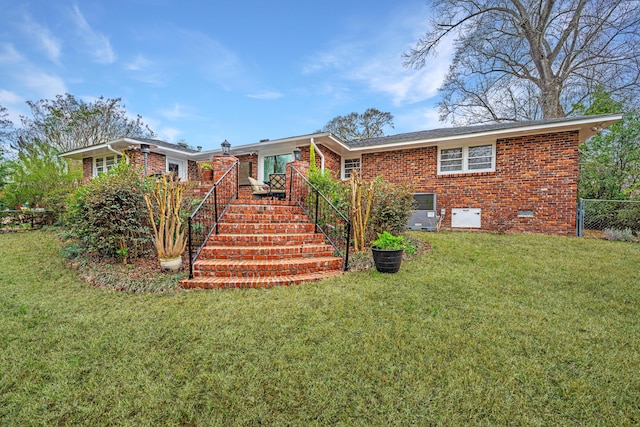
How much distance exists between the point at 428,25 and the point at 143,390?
18.6 metres

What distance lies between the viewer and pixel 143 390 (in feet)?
5.84

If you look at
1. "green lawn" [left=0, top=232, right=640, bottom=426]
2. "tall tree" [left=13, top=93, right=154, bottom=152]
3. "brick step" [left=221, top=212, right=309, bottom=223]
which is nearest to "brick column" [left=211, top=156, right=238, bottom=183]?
"brick step" [left=221, top=212, right=309, bottom=223]

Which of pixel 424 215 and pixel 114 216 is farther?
pixel 424 215

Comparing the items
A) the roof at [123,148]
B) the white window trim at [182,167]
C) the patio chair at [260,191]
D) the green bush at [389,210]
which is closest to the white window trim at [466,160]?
the green bush at [389,210]

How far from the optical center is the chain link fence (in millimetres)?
8031

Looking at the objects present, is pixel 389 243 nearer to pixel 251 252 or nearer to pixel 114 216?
pixel 251 252

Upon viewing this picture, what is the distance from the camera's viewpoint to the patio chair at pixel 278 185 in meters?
8.50

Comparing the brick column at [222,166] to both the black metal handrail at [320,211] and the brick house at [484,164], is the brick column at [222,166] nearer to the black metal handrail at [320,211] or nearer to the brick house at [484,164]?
the black metal handrail at [320,211]

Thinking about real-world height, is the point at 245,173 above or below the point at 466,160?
below

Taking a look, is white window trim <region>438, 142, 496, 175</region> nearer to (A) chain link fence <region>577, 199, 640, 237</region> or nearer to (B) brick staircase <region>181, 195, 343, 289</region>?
(A) chain link fence <region>577, 199, 640, 237</region>

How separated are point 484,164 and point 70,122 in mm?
25095

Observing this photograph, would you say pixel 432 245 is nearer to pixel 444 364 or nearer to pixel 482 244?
pixel 482 244

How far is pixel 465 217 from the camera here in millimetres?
9109

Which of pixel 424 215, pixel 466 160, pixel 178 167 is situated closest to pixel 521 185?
pixel 466 160
